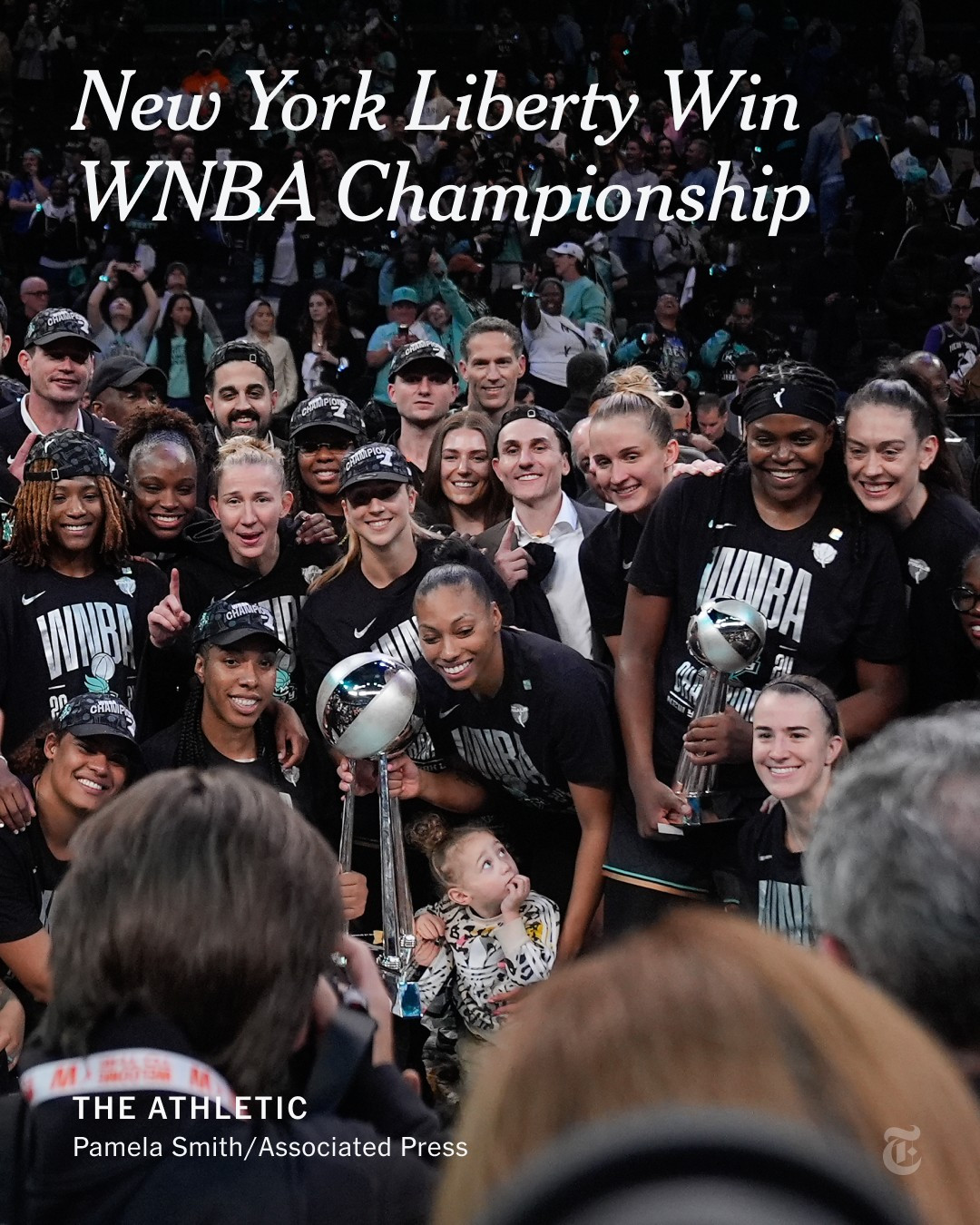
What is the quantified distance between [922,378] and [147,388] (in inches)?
113

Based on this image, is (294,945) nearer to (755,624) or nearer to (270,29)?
(755,624)

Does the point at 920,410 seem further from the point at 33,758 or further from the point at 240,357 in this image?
the point at 240,357

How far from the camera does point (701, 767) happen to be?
360cm

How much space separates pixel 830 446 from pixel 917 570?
0.37 m

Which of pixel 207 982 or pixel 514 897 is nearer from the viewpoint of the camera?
pixel 207 982

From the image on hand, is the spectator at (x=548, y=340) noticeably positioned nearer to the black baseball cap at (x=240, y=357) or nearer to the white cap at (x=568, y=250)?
the white cap at (x=568, y=250)

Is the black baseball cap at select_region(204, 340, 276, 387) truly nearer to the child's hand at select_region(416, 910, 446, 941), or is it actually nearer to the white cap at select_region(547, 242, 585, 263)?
the child's hand at select_region(416, 910, 446, 941)

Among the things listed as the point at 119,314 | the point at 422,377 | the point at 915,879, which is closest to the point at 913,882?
the point at 915,879

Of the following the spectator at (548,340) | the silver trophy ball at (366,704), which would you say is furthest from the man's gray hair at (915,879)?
the spectator at (548,340)

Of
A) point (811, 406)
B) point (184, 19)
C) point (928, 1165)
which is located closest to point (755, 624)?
point (811, 406)

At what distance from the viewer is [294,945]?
1290 mm

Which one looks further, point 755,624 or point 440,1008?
point 440,1008

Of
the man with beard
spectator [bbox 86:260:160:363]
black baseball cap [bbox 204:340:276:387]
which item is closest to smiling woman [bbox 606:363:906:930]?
the man with beard

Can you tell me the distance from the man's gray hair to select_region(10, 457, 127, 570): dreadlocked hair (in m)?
2.95
